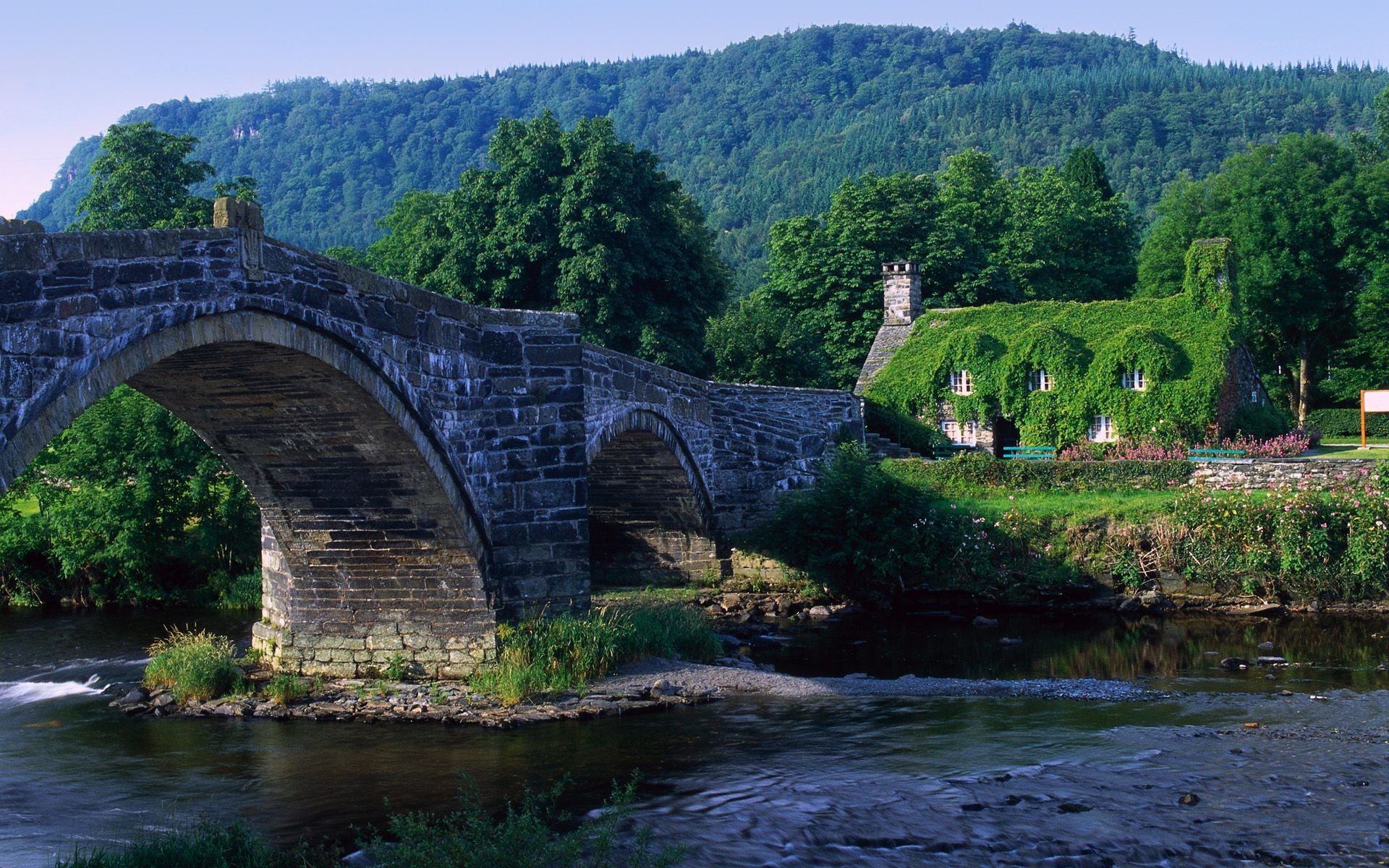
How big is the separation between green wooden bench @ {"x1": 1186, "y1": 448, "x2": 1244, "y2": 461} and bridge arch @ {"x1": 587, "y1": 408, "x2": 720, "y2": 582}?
9186 mm

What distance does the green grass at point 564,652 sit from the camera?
15586mm

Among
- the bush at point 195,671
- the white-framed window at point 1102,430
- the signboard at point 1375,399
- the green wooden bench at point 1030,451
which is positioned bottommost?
the bush at point 195,671

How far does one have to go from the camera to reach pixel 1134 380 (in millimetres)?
31047

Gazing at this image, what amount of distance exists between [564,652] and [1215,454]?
612 inches

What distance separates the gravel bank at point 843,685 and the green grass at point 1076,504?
6665 mm

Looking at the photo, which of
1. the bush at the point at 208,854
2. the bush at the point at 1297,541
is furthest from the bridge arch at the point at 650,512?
the bush at the point at 208,854

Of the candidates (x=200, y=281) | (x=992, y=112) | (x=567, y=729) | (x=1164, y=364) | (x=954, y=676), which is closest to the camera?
(x=200, y=281)

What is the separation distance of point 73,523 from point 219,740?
1208 centimetres

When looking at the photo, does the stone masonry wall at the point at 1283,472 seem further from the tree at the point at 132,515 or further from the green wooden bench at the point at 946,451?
the tree at the point at 132,515

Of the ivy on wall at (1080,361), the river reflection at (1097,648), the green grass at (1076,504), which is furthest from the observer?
the ivy on wall at (1080,361)

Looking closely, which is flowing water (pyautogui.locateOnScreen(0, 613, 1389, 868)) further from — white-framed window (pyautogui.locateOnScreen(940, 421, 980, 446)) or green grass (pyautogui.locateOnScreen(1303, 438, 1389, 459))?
white-framed window (pyautogui.locateOnScreen(940, 421, 980, 446))

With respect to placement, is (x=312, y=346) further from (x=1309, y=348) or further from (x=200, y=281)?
(x=1309, y=348)

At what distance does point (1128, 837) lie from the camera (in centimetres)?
1053

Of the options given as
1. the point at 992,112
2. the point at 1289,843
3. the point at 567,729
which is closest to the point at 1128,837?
the point at 1289,843
